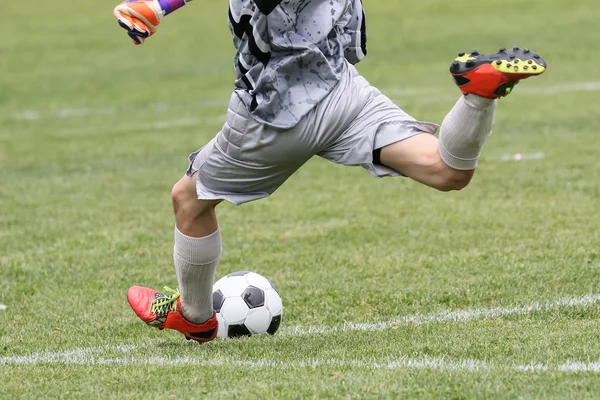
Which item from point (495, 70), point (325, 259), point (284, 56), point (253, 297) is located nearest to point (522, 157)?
point (325, 259)

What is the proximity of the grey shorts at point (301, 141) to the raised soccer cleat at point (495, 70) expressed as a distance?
1.53 ft

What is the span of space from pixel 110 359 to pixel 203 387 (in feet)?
2.50

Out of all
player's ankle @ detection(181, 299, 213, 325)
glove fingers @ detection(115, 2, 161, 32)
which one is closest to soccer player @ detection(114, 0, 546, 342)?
glove fingers @ detection(115, 2, 161, 32)

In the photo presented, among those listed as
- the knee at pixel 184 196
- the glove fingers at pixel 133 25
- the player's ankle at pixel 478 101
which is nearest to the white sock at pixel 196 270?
the knee at pixel 184 196

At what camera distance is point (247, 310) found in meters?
5.11

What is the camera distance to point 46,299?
602 cm

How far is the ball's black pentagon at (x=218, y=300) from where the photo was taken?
206 inches

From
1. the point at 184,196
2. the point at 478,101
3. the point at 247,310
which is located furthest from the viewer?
the point at 247,310

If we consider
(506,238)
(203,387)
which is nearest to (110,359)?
(203,387)

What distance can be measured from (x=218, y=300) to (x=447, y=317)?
1080 millimetres

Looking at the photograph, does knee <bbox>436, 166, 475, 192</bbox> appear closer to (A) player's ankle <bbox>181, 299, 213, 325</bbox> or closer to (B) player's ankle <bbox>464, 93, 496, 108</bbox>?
(B) player's ankle <bbox>464, 93, 496, 108</bbox>

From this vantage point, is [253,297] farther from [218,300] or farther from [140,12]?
[140,12]

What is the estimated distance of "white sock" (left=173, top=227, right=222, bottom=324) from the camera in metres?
4.81

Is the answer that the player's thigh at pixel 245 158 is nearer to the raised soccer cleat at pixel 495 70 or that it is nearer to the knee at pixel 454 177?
the knee at pixel 454 177
